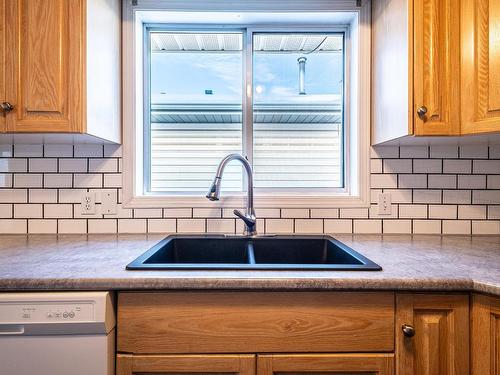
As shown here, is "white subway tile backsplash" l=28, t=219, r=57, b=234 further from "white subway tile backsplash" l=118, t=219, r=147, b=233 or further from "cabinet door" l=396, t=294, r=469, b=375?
"cabinet door" l=396, t=294, r=469, b=375

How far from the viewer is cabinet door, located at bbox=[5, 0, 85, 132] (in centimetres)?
117

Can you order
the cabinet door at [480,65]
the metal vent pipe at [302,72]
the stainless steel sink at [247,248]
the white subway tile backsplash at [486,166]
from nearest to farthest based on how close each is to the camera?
the cabinet door at [480,65]
the stainless steel sink at [247,248]
the white subway tile backsplash at [486,166]
the metal vent pipe at [302,72]

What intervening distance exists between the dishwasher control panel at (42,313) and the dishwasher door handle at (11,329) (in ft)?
0.05

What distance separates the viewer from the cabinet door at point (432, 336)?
0.88 meters

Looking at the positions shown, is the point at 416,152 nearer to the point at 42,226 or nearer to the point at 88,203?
the point at 88,203

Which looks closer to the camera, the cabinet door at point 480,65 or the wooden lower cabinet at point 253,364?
the wooden lower cabinet at point 253,364

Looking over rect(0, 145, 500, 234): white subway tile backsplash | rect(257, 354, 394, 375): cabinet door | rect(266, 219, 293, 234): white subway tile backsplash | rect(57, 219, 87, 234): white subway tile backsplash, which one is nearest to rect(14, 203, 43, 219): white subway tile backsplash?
rect(0, 145, 500, 234): white subway tile backsplash

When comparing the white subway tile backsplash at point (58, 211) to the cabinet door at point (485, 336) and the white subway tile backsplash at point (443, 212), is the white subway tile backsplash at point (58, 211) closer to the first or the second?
the cabinet door at point (485, 336)

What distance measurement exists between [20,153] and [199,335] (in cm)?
129

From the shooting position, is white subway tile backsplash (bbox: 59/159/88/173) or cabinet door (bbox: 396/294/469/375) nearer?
cabinet door (bbox: 396/294/469/375)

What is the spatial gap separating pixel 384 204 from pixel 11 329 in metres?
1.52

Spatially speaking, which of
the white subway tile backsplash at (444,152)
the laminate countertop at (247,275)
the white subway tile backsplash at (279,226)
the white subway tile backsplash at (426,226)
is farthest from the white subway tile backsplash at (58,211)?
the white subway tile backsplash at (444,152)

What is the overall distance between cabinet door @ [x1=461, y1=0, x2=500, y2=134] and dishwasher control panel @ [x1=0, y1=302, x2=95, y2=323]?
1.43m

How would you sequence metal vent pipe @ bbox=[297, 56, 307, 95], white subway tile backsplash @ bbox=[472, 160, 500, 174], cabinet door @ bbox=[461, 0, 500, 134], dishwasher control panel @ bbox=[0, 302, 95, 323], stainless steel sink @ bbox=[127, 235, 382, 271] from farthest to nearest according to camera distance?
metal vent pipe @ bbox=[297, 56, 307, 95], white subway tile backsplash @ bbox=[472, 160, 500, 174], stainless steel sink @ bbox=[127, 235, 382, 271], cabinet door @ bbox=[461, 0, 500, 134], dishwasher control panel @ bbox=[0, 302, 95, 323]
